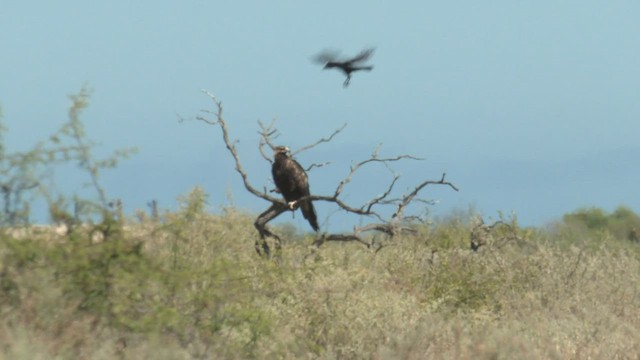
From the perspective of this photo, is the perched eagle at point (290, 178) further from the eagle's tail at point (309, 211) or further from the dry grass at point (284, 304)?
the dry grass at point (284, 304)

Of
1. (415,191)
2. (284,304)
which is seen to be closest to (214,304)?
(284,304)

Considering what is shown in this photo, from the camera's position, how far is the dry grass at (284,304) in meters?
7.93

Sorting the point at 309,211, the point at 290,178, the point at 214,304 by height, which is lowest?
the point at 214,304

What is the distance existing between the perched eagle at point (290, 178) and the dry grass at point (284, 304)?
3.92ft

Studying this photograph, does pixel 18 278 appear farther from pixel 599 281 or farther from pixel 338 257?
pixel 599 281

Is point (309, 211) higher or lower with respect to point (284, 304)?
higher

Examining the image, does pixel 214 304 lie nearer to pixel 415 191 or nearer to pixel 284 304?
pixel 284 304

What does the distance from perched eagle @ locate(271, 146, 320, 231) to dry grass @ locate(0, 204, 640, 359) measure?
1195mm

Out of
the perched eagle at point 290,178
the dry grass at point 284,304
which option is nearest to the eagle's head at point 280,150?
the perched eagle at point 290,178

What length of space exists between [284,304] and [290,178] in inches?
246

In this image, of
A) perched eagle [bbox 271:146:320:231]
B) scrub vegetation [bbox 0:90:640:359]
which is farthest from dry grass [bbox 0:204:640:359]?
perched eagle [bbox 271:146:320:231]

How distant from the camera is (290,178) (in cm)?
1675

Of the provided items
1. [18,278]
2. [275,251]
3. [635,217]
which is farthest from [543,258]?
[635,217]

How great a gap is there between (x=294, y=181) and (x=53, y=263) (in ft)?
28.5
